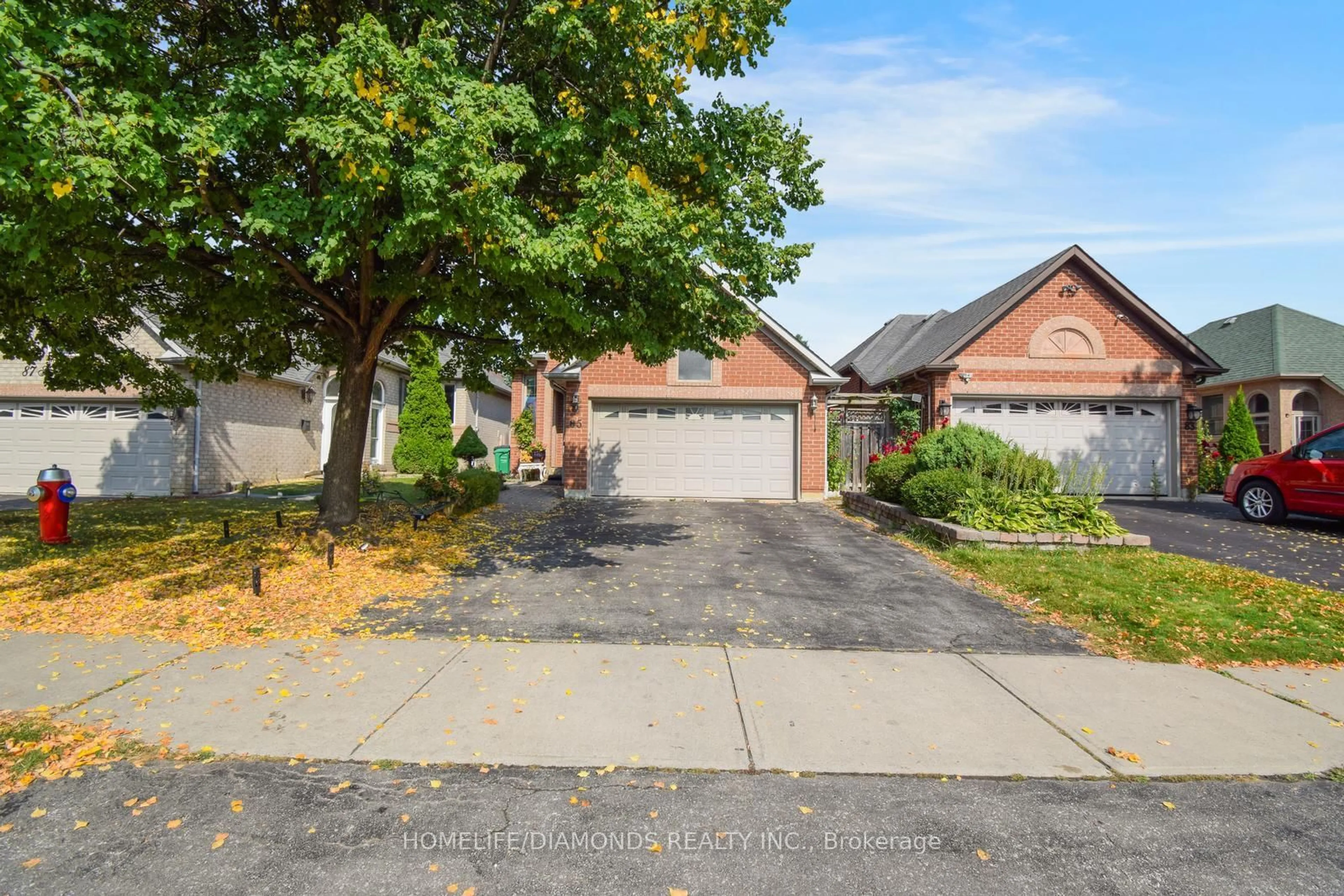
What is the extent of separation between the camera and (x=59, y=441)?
16125mm

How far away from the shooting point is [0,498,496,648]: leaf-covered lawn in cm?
576

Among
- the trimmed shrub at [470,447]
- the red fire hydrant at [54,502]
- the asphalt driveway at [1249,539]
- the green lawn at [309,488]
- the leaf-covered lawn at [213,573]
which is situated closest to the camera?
the leaf-covered lawn at [213,573]

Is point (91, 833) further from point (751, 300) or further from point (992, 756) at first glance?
point (751, 300)

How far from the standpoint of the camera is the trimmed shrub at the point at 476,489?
12195 millimetres

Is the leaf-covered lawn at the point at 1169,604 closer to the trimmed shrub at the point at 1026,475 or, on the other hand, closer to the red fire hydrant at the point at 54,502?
the trimmed shrub at the point at 1026,475

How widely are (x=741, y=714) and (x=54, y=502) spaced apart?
10.2 meters

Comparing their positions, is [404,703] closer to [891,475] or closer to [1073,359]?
[891,475]

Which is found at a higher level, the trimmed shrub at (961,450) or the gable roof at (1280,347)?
the gable roof at (1280,347)

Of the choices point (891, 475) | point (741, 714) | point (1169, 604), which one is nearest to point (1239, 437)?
point (891, 475)

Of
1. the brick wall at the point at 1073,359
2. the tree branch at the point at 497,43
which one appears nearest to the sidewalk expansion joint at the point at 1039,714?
the tree branch at the point at 497,43

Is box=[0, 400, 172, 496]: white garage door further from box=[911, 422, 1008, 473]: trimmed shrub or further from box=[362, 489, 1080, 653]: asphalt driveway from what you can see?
box=[911, 422, 1008, 473]: trimmed shrub

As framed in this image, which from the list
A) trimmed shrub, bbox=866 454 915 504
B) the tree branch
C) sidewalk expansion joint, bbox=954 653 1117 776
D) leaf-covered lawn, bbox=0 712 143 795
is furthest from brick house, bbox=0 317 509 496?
sidewalk expansion joint, bbox=954 653 1117 776

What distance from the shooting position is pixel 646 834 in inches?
113

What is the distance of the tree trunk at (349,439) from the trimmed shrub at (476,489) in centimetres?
239
